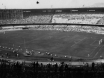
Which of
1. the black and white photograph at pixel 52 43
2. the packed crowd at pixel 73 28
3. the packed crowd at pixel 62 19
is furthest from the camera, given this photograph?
the packed crowd at pixel 62 19

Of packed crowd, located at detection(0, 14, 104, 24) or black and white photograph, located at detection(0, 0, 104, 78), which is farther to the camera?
packed crowd, located at detection(0, 14, 104, 24)

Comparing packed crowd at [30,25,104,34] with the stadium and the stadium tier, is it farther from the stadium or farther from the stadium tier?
the stadium tier

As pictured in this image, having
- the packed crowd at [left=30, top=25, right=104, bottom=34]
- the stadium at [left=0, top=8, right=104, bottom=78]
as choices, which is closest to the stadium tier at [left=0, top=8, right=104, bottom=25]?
the stadium at [left=0, top=8, right=104, bottom=78]

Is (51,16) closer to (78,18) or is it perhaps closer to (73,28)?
(78,18)

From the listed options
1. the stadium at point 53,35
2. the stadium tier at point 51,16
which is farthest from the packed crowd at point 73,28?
the stadium tier at point 51,16

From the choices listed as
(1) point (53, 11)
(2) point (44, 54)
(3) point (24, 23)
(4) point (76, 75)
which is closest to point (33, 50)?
(2) point (44, 54)

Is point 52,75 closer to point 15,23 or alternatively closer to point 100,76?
point 100,76

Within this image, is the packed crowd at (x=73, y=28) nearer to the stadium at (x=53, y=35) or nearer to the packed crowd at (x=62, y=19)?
the stadium at (x=53, y=35)
